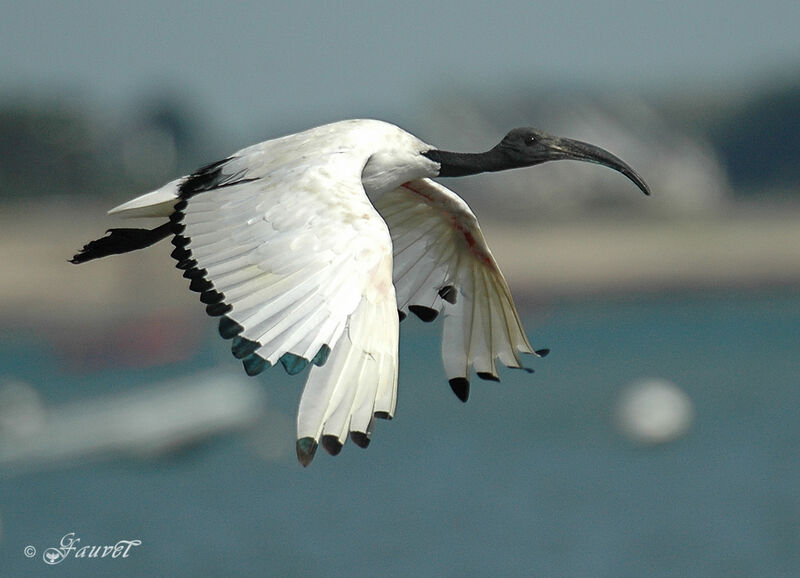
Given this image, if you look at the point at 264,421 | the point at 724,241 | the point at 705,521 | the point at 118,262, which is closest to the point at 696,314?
the point at 724,241

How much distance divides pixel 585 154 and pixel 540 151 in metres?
0.26

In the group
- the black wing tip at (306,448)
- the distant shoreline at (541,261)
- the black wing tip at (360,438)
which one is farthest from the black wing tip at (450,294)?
the distant shoreline at (541,261)

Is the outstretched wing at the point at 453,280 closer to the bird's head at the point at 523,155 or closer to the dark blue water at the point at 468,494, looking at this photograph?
the bird's head at the point at 523,155

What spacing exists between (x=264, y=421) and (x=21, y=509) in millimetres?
5941

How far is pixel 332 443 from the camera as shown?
482cm

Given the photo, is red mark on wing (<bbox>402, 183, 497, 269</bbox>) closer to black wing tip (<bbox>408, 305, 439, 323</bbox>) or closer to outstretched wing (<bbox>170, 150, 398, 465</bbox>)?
black wing tip (<bbox>408, 305, 439, 323</bbox>)

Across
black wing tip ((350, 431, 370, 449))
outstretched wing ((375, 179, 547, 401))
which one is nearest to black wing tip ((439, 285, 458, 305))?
outstretched wing ((375, 179, 547, 401))

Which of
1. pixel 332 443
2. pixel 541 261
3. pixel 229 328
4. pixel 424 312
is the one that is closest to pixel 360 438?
pixel 332 443

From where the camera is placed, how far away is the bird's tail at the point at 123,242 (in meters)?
6.60

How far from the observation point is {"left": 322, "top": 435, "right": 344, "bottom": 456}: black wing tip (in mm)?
4793

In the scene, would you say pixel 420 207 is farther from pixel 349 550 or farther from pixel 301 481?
pixel 301 481

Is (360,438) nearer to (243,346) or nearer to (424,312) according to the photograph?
(243,346)

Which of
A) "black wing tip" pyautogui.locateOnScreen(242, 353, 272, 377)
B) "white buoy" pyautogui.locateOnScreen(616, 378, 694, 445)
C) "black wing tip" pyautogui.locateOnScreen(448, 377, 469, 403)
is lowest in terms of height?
"white buoy" pyautogui.locateOnScreen(616, 378, 694, 445)

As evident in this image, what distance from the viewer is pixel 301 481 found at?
85.1 ft
